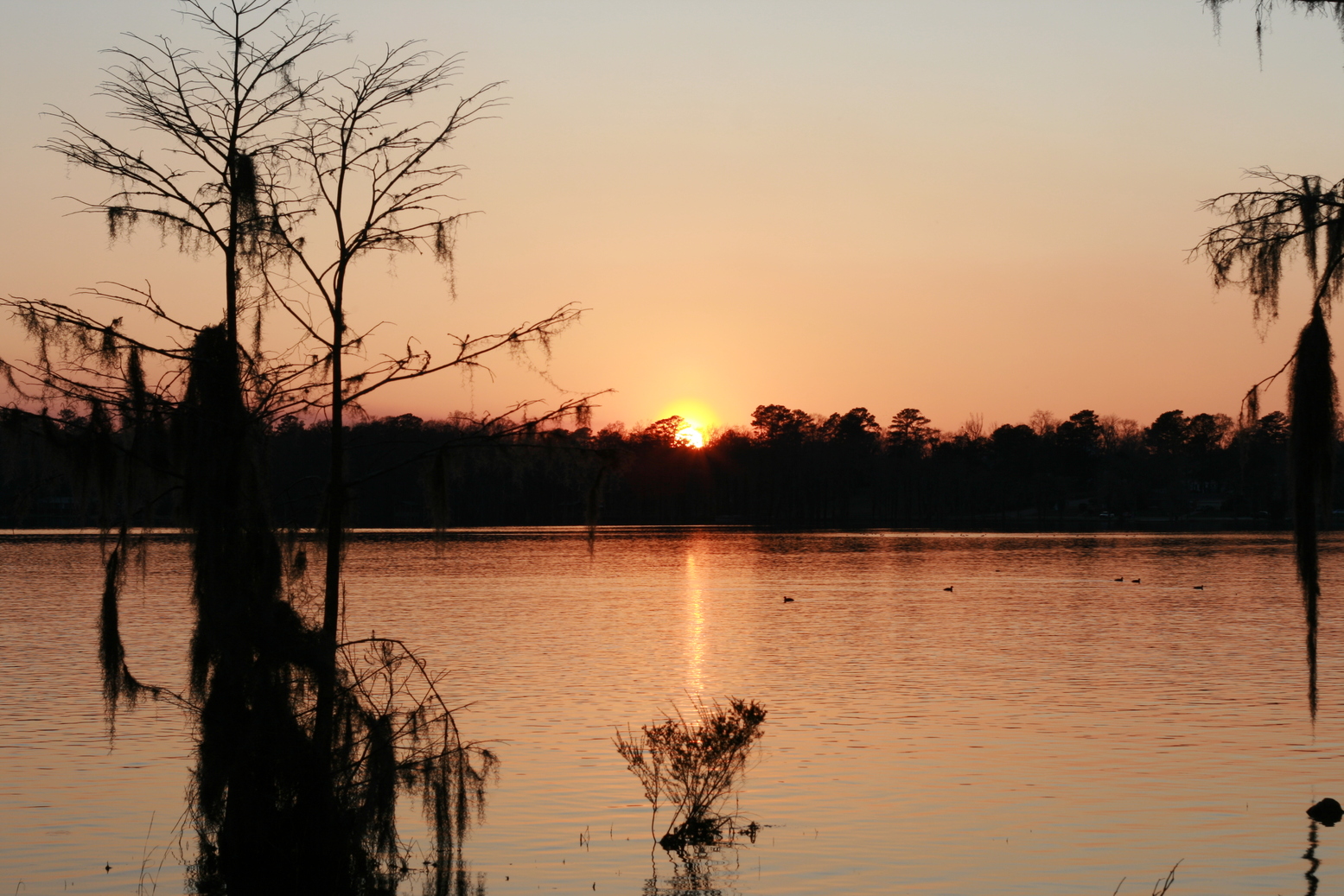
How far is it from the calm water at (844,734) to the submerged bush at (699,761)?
2.11 ft

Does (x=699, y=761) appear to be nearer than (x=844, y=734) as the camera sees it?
Yes

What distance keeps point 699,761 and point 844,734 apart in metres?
12.0

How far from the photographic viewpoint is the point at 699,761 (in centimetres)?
1758

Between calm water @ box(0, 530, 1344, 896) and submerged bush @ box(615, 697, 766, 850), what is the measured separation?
64cm

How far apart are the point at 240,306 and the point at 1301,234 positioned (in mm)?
9061

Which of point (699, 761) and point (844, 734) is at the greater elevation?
point (699, 761)

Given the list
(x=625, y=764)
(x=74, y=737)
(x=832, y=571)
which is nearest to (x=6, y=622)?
(x=74, y=737)

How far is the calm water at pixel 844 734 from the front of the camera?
713 inches

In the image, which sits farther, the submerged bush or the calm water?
the calm water

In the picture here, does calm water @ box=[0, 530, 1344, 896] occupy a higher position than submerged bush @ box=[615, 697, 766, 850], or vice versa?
submerged bush @ box=[615, 697, 766, 850]

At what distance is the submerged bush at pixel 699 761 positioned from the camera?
17.1 meters

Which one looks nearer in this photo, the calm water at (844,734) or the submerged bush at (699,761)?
the submerged bush at (699,761)

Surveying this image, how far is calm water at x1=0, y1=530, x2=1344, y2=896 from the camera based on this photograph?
59.4 feet

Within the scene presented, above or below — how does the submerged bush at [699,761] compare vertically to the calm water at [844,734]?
above
